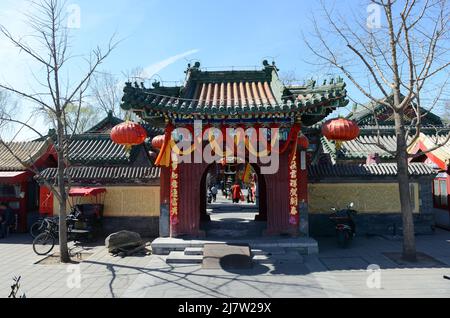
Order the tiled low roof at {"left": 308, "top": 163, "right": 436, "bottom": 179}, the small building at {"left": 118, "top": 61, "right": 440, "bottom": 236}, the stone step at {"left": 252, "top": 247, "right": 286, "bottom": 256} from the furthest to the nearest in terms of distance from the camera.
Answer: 1. the tiled low roof at {"left": 308, "top": 163, "right": 436, "bottom": 179}
2. the small building at {"left": 118, "top": 61, "right": 440, "bottom": 236}
3. the stone step at {"left": 252, "top": 247, "right": 286, "bottom": 256}

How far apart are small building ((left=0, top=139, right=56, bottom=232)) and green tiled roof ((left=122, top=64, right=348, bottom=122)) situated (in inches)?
257

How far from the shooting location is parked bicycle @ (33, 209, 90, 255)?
9.62 m

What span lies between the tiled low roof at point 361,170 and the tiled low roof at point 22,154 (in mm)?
11102

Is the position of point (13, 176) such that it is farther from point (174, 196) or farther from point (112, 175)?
point (174, 196)

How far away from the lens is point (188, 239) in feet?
31.3

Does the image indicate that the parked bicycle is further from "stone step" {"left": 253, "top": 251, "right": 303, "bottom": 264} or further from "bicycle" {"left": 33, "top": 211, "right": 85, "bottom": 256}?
"stone step" {"left": 253, "top": 251, "right": 303, "bottom": 264}

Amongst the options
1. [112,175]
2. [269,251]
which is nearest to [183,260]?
[269,251]

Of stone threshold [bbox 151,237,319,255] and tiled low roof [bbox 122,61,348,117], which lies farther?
stone threshold [bbox 151,237,319,255]

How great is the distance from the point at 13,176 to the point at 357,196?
43.3 ft

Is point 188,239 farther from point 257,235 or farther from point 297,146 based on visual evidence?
point 297,146

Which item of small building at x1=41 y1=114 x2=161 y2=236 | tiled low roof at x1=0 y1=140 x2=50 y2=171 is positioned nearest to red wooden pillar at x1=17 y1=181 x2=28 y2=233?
tiled low roof at x1=0 y1=140 x2=50 y2=171

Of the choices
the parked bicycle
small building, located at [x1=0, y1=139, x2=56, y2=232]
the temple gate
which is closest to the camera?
the temple gate
